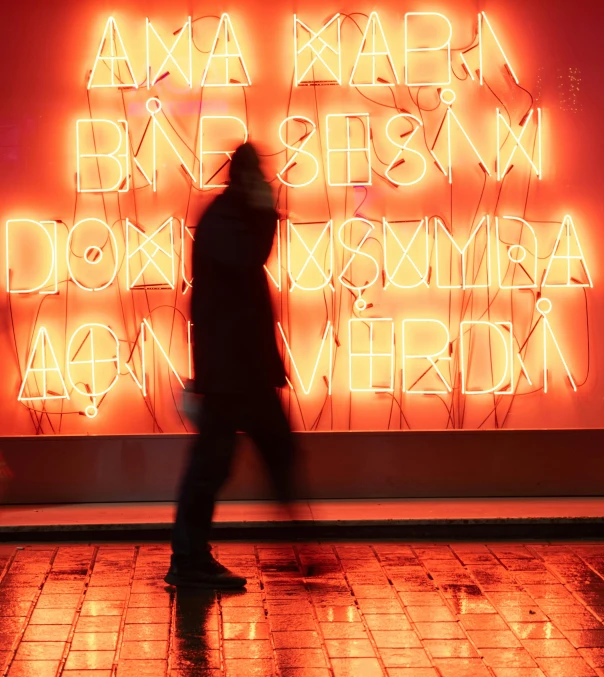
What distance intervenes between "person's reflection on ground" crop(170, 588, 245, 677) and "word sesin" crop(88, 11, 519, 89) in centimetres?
339

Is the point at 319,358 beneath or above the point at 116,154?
beneath

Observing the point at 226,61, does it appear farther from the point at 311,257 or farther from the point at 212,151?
the point at 311,257

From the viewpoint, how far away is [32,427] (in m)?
7.19

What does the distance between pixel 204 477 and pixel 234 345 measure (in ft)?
2.04

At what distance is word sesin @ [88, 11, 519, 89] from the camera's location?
23.4ft

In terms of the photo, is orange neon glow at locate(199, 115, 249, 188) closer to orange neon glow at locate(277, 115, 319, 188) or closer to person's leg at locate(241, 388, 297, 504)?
orange neon glow at locate(277, 115, 319, 188)

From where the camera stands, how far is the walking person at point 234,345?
4969mm

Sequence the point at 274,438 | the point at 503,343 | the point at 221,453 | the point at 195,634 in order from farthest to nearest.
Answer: the point at 503,343, the point at 221,453, the point at 274,438, the point at 195,634

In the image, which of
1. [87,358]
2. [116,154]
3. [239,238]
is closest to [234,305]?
[239,238]

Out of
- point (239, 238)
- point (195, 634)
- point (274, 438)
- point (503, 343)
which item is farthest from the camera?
point (503, 343)

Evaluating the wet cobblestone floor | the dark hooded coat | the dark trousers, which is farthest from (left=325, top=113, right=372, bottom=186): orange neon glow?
the dark trousers

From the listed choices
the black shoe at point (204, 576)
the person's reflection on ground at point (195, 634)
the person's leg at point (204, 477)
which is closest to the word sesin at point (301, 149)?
the person's leg at point (204, 477)

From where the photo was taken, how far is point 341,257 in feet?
23.5

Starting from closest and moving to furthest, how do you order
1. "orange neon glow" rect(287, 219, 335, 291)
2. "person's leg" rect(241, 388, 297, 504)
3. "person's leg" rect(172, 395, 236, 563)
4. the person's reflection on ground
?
1. the person's reflection on ground
2. "person's leg" rect(241, 388, 297, 504)
3. "person's leg" rect(172, 395, 236, 563)
4. "orange neon glow" rect(287, 219, 335, 291)
